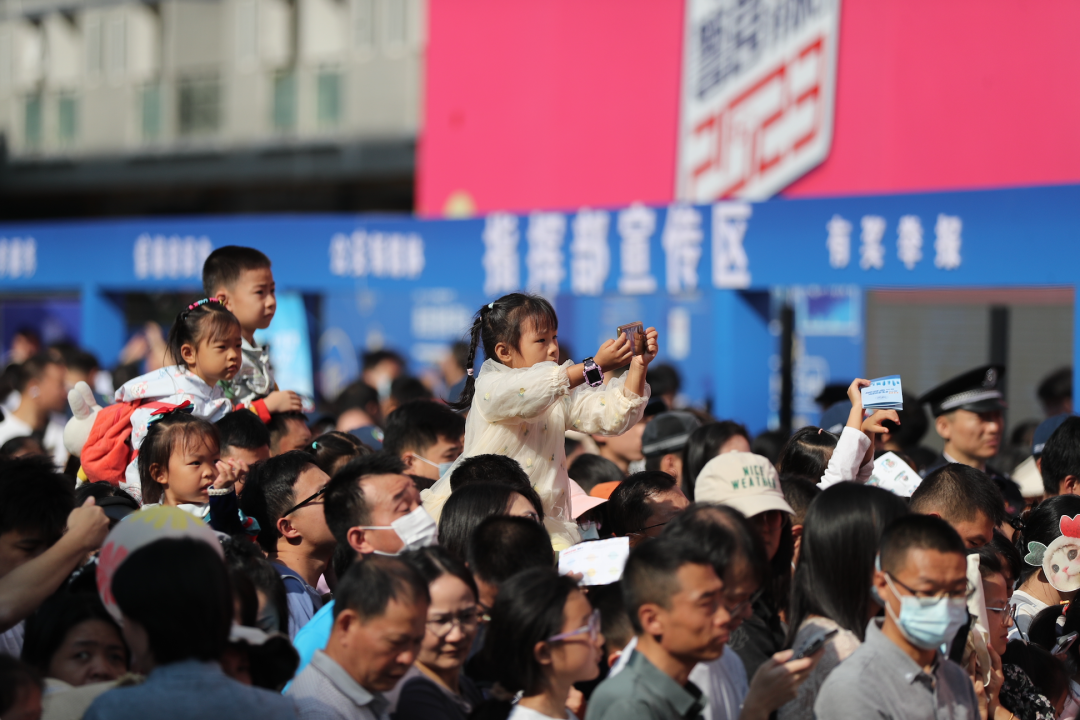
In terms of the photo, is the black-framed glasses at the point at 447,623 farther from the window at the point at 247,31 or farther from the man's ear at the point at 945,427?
the window at the point at 247,31

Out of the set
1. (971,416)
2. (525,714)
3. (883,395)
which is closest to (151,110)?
(971,416)

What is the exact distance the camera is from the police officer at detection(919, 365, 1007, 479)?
520cm

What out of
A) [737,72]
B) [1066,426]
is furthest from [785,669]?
[737,72]

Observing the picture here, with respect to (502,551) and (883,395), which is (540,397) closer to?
(502,551)

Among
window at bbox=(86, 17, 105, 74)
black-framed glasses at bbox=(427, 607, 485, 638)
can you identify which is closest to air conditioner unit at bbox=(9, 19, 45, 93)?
window at bbox=(86, 17, 105, 74)

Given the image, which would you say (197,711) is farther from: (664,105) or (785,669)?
(664,105)

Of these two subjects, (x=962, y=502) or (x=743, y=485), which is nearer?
(x=743, y=485)

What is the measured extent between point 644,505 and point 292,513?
1.07 metres

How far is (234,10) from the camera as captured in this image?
17.8 metres

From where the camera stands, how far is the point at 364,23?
16.5 metres

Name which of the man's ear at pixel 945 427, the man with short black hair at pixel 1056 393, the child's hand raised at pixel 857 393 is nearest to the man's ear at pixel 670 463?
the man's ear at pixel 945 427

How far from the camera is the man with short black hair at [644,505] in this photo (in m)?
3.60

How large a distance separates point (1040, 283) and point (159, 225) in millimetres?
6880

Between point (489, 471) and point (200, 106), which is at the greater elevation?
point (200, 106)
